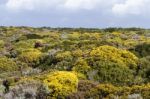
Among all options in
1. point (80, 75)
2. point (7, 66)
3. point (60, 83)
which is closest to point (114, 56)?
point (80, 75)

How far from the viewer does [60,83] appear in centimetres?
1823

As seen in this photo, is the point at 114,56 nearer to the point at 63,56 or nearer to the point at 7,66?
the point at 63,56

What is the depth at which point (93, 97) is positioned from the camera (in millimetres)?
17344

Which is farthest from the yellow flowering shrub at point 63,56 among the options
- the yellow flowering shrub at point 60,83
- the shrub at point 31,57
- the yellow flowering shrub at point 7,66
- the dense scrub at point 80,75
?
the yellow flowering shrub at point 60,83

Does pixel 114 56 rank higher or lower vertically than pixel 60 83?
higher

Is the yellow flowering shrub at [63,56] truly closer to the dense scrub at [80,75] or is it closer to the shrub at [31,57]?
the dense scrub at [80,75]

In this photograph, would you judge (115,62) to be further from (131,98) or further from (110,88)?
(131,98)

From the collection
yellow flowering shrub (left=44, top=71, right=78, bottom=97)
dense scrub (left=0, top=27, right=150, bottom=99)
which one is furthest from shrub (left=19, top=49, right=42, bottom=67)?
yellow flowering shrub (left=44, top=71, right=78, bottom=97)

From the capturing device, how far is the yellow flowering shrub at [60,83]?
17.9 meters

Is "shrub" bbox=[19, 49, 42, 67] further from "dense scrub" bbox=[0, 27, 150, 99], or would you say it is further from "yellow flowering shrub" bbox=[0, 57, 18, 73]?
"yellow flowering shrub" bbox=[0, 57, 18, 73]

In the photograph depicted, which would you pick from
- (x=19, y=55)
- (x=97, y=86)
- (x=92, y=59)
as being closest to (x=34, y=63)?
(x=19, y=55)

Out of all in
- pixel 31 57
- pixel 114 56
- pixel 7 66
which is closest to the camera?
pixel 114 56

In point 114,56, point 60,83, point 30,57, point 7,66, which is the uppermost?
point 114,56

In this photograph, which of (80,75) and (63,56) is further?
(63,56)
